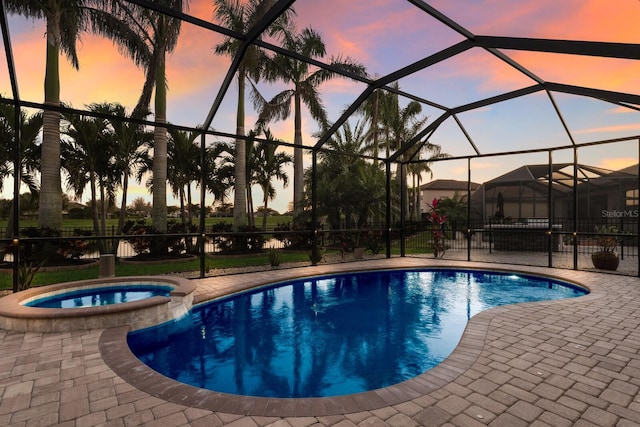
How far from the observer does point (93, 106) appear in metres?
15.9

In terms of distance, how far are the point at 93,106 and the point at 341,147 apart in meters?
15.5

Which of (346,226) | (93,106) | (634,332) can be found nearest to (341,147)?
(346,226)

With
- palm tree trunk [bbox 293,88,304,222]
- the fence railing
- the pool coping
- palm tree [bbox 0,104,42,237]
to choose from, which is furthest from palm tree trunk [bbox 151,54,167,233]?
the pool coping

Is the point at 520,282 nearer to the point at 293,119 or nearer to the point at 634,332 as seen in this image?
the point at 634,332

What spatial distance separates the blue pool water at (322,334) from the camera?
4.53 metres

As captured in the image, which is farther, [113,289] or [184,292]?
[113,289]

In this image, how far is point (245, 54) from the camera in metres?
14.8

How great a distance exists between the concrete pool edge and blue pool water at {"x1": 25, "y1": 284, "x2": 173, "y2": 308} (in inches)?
7.9

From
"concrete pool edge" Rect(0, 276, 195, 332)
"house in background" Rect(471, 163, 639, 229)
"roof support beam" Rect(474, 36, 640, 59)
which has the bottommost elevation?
"concrete pool edge" Rect(0, 276, 195, 332)

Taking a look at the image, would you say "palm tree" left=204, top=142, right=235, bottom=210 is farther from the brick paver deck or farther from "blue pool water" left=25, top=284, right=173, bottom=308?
the brick paver deck

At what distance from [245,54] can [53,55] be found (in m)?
7.27

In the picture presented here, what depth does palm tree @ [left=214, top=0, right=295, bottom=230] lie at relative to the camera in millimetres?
15758

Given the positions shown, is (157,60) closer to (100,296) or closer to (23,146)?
(23,146)

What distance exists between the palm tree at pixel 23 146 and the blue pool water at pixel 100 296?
845 centimetres
